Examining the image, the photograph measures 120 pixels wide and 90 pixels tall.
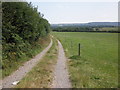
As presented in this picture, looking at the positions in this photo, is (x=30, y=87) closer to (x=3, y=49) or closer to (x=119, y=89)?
(x=119, y=89)

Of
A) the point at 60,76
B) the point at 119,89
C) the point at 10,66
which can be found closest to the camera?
the point at 119,89

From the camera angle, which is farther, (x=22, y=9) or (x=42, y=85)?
(x=22, y=9)

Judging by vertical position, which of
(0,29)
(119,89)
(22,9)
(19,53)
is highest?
(22,9)

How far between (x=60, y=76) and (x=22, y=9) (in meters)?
9.44

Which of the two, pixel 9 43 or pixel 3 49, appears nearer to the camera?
pixel 3 49

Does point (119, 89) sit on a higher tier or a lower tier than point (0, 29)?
lower

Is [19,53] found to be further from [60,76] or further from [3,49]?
[60,76]

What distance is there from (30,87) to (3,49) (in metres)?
5.95

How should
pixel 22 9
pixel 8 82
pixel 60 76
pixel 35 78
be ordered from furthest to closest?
pixel 22 9, pixel 60 76, pixel 35 78, pixel 8 82

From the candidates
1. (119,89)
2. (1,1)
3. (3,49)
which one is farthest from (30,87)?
(1,1)

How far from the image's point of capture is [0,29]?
1385 cm

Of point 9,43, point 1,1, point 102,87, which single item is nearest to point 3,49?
point 9,43

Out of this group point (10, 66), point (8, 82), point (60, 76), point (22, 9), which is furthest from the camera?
point (22, 9)

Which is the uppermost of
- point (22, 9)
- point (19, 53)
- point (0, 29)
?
point (22, 9)
